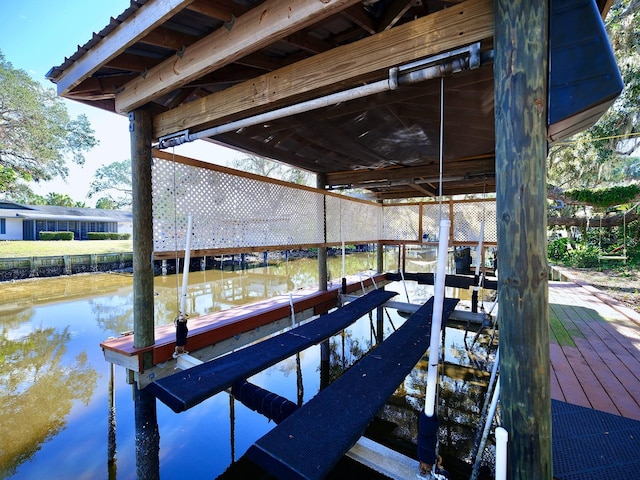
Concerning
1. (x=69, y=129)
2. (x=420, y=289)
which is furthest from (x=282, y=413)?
(x=69, y=129)

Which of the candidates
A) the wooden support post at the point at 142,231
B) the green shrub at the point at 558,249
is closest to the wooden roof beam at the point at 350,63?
the wooden support post at the point at 142,231

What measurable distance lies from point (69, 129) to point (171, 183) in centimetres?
1958

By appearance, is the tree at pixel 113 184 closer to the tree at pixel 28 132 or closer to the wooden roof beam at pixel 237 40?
the tree at pixel 28 132

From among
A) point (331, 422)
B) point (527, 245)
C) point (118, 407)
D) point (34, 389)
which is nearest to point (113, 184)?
point (34, 389)

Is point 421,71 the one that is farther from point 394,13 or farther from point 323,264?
point 323,264

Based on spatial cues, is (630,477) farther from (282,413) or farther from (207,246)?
(207,246)

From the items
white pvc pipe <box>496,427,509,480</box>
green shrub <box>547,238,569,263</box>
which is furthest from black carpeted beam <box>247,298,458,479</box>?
green shrub <box>547,238,569,263</box>

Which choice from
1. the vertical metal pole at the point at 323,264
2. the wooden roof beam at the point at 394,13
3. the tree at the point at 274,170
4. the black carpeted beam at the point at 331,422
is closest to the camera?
the black carpeted beam at the point at 331,422

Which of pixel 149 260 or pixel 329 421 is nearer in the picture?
pixel 329 421

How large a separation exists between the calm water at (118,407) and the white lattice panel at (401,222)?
2.32 metres

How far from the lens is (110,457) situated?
9.45ft

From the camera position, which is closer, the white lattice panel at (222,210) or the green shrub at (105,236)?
the white lattice panel at (222,210)

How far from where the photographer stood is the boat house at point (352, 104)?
4.14 ft

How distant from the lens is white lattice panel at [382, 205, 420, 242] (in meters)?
7.48
